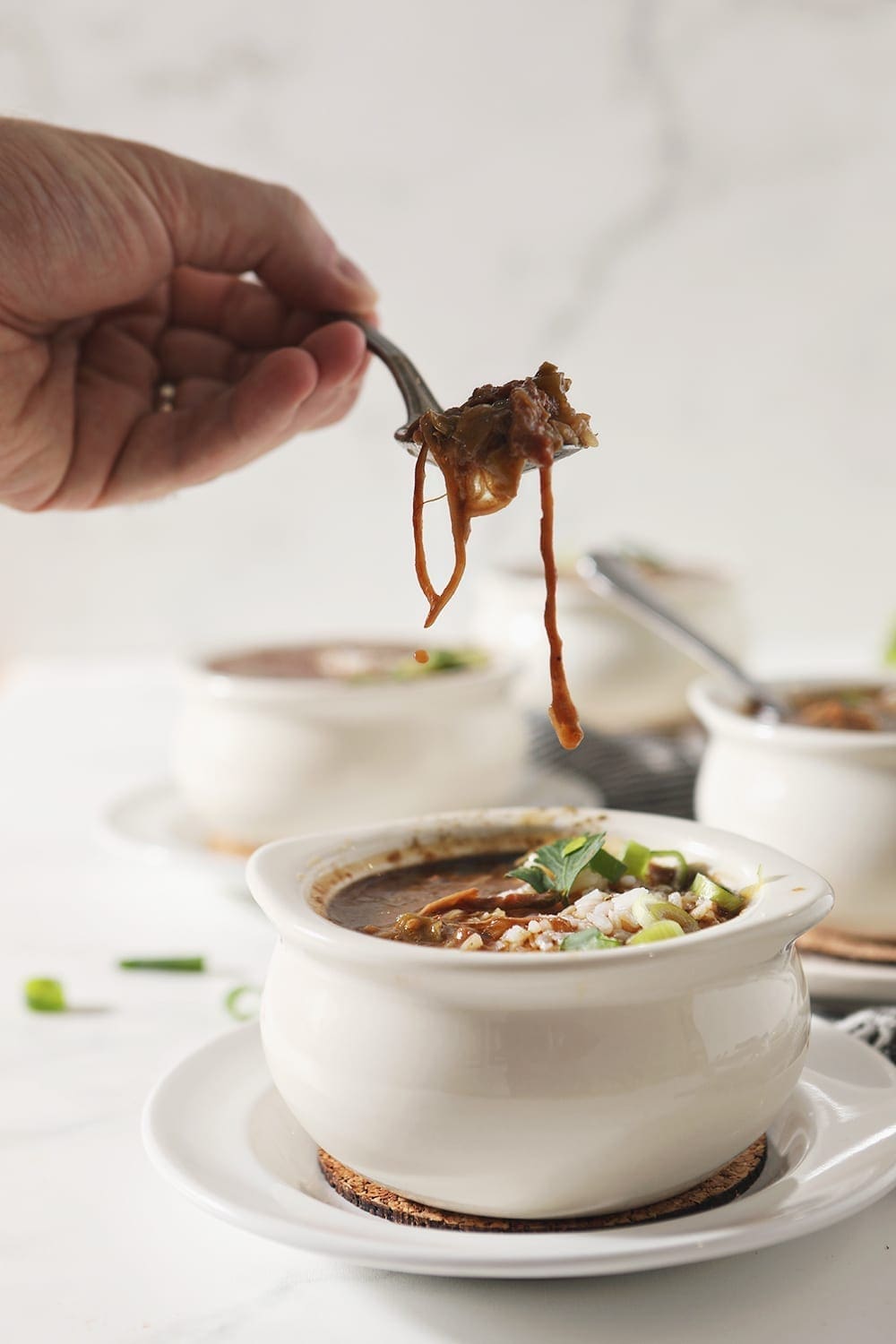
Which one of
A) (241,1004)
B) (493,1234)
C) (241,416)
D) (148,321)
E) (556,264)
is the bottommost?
(241,1004)

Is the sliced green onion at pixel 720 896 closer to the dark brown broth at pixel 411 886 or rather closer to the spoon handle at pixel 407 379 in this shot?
the dark brown broth at pixel 411 886

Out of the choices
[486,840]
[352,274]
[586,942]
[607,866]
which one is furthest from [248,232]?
[586,942]

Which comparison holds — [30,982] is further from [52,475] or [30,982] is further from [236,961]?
[52,475]

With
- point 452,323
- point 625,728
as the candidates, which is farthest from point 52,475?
point 452,323

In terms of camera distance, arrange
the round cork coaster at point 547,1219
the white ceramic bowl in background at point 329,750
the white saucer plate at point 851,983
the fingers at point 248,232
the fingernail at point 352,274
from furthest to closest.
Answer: the white ceramic bowl in background at point 329,750, the fingernail at point 352,274, the fingers at point 248,232, the white saucer plate at point 851,983, the round cork coaster at point 547,1219

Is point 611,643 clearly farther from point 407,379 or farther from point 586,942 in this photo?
point 586,942

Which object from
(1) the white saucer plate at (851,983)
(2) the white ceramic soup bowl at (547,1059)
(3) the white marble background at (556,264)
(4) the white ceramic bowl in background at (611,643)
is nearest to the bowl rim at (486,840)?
(2) the white ceramic soup bowl at (547,1059)

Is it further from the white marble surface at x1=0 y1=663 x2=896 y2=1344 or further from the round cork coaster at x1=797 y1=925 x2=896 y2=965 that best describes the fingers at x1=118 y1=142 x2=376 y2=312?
the round cork coaster at x1=797 y1=925 x2=896 y2=965
